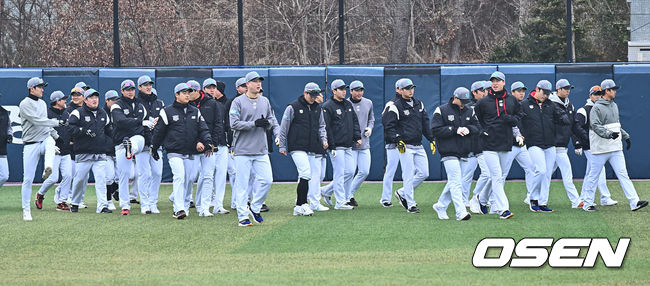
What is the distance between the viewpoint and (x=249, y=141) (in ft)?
44.4

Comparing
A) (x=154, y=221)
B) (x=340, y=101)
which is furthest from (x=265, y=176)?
(x=340, y=101)

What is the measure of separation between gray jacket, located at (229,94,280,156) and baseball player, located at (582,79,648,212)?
5.12 meters

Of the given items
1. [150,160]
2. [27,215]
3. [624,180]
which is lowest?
[27,215]

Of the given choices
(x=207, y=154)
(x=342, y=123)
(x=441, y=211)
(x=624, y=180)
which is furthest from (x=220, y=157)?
(x=624, y=180)

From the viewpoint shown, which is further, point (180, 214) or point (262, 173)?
point (180, 214)

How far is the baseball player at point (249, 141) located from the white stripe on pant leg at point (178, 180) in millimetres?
1227

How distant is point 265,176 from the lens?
1368cm

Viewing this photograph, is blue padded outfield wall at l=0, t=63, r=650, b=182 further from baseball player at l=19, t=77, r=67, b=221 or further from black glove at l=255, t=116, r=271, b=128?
black glove at l=255, t=116, r=271, b=128

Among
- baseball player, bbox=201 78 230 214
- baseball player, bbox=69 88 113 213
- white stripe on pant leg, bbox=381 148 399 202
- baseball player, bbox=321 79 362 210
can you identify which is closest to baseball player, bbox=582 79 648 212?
white stripe on pant leg, bbox=381 148 399 202

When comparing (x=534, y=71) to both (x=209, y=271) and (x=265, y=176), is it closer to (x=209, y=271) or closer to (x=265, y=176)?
(x=265, y=176)

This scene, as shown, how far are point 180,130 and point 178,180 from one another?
0.73 metres

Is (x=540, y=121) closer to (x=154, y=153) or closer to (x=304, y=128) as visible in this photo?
(x=304, y=128)

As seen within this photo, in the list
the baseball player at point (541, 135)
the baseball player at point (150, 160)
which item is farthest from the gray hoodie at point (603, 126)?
the baseball player at point (150, 160)

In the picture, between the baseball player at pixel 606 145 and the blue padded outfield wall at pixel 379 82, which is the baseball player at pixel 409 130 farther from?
the blue padded outfield wall at pixel 379 82
